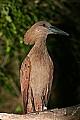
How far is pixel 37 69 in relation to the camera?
331cm

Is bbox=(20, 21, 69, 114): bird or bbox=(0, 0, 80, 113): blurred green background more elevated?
bbox=(20, 21, 69, 114): bird

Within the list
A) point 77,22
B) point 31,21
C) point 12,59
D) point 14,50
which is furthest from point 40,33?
point 12,59

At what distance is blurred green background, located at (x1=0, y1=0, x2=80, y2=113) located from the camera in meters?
4.69

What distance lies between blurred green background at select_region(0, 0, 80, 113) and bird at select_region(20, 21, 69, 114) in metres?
1.08

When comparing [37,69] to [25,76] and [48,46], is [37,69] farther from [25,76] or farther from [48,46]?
[48,46]

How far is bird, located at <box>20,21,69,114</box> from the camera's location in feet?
10.9

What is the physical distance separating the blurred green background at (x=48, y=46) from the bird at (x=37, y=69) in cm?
108

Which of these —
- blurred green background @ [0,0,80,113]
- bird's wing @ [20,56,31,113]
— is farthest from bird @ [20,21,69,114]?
blurred green background @ [0,0,80,113]

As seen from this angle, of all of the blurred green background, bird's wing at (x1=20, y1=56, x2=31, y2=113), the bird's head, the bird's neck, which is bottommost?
the blurred green background

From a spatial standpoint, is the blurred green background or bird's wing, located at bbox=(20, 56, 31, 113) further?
the blurred green background

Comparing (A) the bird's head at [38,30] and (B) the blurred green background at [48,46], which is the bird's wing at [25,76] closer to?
(A) the bird's head at [38,30]

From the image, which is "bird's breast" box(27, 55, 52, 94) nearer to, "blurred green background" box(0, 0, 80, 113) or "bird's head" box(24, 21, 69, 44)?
"bird's head" box(24, 21, 69, 44)

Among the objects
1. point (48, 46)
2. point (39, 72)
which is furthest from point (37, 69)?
point (48, 46)

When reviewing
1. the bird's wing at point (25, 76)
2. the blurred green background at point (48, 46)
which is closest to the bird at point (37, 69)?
→ the bird's wing at point (25, 76)
